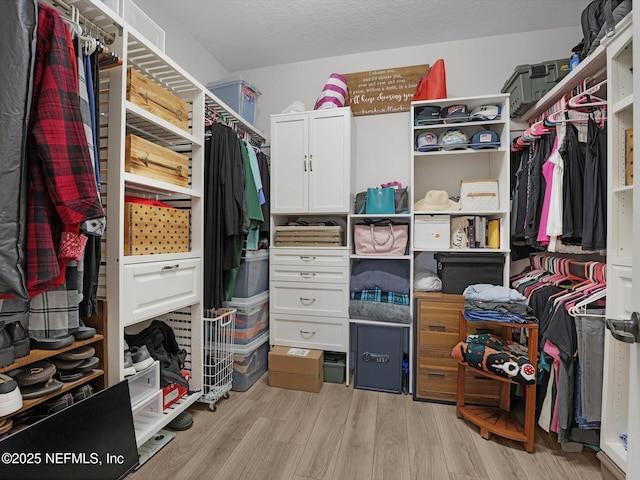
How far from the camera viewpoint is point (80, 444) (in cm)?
113

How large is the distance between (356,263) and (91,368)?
1.81 metres

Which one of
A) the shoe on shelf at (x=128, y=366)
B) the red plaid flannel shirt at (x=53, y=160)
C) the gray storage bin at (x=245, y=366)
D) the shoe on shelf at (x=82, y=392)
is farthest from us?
the gray storage bin at (x=245, y=366)

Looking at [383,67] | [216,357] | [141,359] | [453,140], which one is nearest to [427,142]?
[453,140]

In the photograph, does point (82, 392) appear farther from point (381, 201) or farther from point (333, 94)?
point (333, 94)

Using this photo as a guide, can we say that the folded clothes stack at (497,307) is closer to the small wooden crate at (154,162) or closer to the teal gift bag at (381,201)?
the teal gift bag at (381,201)

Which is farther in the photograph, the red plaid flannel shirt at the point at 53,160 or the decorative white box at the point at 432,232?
the decorative white box at the point at 432,232

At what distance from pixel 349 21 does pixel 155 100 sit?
160 cm

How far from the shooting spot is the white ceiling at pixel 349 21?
212 centimetres

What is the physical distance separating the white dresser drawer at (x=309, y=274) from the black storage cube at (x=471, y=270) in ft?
2.42

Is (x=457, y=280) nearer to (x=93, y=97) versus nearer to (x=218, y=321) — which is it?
(x=218, y=321)

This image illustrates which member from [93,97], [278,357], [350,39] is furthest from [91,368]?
[350,39]

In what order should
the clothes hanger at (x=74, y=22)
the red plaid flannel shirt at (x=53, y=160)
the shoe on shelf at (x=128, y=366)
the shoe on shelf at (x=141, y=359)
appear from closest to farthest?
the red plaid flannel shirt at (x=53, y=160), the clothes hanger at (x=74, y=22), the shoe on shelf at (x=128, y=366), the shoe on shelf at (x=141, y=359)

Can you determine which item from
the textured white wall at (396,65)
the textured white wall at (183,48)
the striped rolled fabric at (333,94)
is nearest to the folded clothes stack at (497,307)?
the textured white wall at (396,65)

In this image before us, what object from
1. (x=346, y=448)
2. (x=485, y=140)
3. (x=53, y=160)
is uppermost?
(x=485, y=140)
